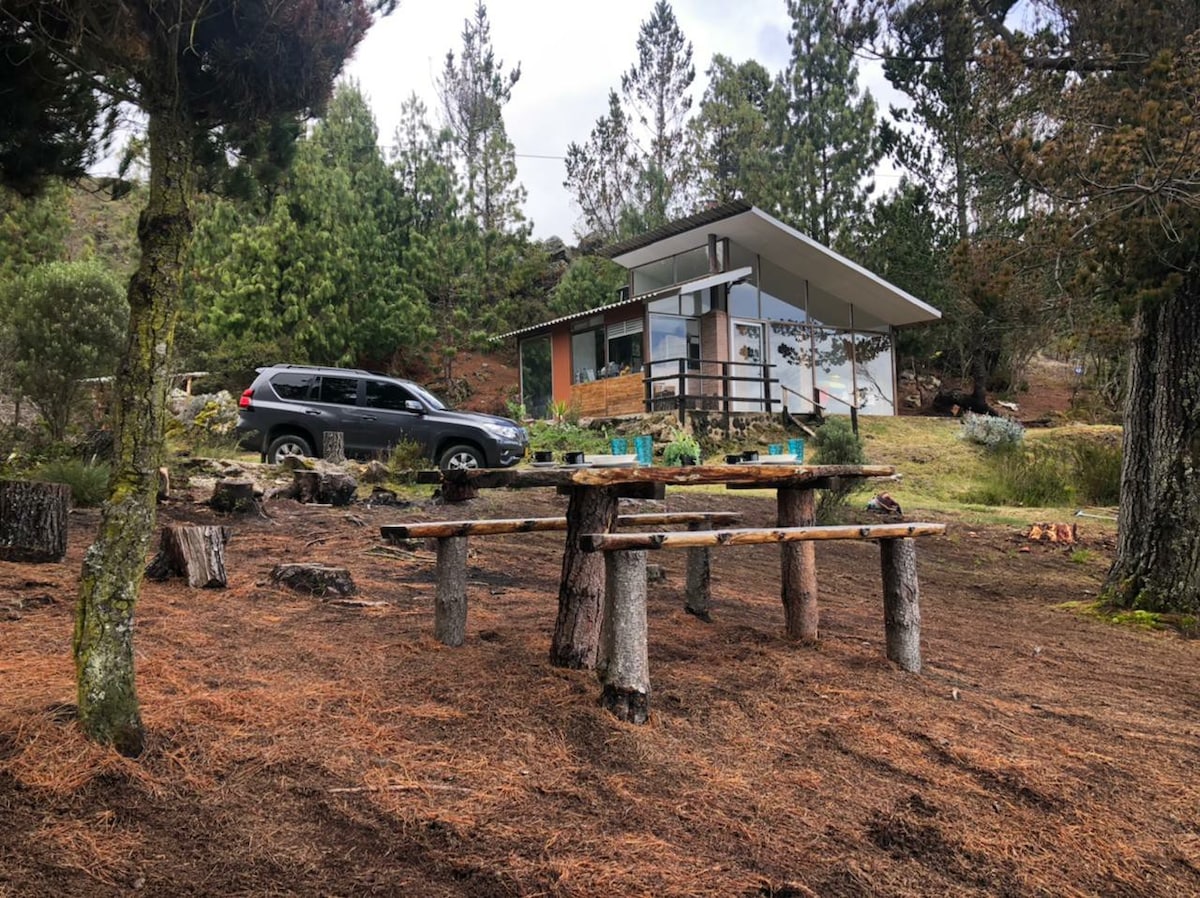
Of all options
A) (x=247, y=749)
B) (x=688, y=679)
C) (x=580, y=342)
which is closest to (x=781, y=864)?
(x=688, y=679)

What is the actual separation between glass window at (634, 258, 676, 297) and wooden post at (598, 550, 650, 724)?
19.7 m

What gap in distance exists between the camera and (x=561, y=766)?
113 inches

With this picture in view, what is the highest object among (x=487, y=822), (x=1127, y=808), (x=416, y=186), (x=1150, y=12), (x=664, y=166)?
(x=664, y=166)

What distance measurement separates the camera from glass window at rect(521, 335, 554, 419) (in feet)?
85.0

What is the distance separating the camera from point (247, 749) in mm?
2770

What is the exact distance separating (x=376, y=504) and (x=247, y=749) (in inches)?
263

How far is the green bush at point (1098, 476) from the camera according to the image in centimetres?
1262

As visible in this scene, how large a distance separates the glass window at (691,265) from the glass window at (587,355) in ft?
8.66

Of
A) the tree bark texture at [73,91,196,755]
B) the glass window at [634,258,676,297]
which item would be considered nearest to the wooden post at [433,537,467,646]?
the tree bark texture at [73,91,196,755]

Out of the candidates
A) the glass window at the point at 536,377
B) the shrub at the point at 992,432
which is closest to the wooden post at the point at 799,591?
the shrub at the point at 992,432

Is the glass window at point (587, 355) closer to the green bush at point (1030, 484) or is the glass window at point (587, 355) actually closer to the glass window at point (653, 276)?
→ the glass window at point (653, 276)

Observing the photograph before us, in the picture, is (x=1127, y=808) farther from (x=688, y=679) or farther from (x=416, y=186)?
(x=416, y=186)

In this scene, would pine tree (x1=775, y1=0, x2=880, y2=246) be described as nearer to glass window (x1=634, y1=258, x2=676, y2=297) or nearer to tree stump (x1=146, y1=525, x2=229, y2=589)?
glass window (x1=634, y1=258, x2=676, y2=297)

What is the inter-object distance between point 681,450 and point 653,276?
12962 mm
